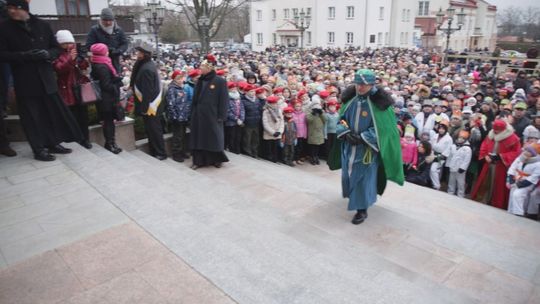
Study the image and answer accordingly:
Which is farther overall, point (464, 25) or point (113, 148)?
point (464, 25)

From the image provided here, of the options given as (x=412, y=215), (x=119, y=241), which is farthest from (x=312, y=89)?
(x=119, y=241)

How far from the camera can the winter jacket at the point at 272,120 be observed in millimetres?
8148

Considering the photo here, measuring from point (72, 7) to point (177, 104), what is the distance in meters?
19.4

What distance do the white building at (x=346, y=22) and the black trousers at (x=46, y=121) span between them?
36914 mm

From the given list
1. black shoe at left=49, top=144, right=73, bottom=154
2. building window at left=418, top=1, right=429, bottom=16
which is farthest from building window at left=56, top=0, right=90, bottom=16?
building window at left=418, top=1, right=429, bottom=16

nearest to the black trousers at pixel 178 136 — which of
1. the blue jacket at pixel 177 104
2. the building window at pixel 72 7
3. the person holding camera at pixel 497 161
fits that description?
the blue jacket at pixel 177 104

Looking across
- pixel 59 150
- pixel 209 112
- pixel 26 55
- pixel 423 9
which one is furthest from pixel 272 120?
pixel 423 9

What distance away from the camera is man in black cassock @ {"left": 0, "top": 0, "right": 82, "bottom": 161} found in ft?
16.4

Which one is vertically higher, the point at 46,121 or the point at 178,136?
the point at 46,121

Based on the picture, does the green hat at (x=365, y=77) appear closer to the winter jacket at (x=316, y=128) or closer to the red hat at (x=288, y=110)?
the red hat at (x=288, y=110)

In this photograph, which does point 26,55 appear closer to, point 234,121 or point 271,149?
point 234,121

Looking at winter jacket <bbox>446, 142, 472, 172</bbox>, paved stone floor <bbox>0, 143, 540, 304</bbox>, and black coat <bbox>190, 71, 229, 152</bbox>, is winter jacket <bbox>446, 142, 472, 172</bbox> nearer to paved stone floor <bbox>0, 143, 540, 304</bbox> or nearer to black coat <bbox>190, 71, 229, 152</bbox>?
paved stone floor <bbox>0, 143, 540, 304</bbox>

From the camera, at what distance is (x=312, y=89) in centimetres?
1142

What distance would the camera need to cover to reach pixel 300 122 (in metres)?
8.66
